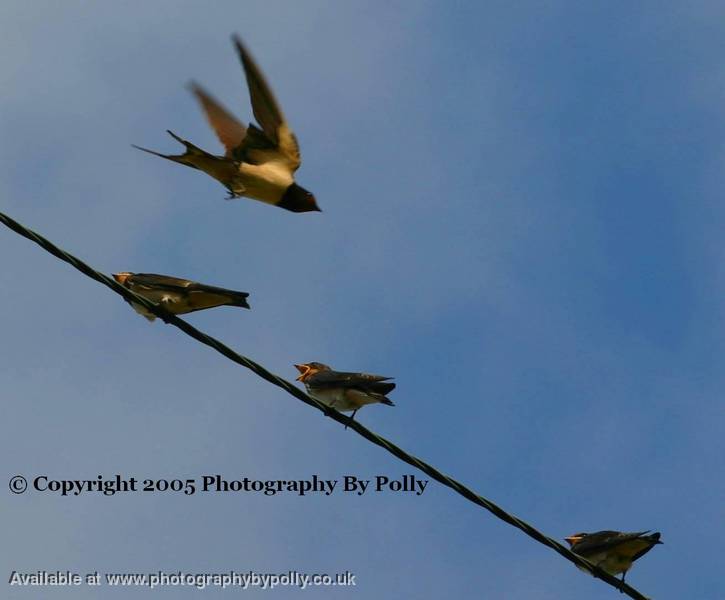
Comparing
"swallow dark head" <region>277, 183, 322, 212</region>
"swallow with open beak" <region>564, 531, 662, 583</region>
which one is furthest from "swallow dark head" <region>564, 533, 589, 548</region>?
"swallow dark head" <region>277, 183, 322, 212</region>

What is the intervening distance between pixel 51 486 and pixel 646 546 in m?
4.53

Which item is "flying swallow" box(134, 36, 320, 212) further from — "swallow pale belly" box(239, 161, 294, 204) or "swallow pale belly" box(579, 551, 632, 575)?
"swallow pale belly" box(579, 551, 632, 575)

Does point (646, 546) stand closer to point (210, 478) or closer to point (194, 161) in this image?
point (210, 478)

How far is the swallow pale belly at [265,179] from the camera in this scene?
9.16m

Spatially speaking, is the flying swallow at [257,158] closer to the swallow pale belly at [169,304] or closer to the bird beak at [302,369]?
the swallow pale belly at [169,304]

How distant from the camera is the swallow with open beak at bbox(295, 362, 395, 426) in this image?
30.2ft

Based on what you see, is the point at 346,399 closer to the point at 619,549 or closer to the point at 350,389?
the point at 350,389

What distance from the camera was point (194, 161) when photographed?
29.5 ft

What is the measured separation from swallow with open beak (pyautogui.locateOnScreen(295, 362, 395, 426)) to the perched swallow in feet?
3.41

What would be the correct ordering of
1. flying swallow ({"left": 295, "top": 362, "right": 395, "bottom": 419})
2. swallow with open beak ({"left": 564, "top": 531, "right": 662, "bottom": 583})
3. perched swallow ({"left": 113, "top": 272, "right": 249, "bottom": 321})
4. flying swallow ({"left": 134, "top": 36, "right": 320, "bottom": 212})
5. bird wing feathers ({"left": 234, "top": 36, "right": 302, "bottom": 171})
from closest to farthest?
bird wing feathers ({"left": 234, "top": 36, "right": 302, "bottom": 171})
perched swallow ({"left": 113, "top": 272, "right": 249, "bottom": 321})
flying swallow ({"left": 134, "top": 36, "right": 320, "bottom": 212})
flying swallow ({"left": 295, "top": 362, "right": 395, "bottom": 419})
swallow with open beak ({"left": 564, "top": 531, "right": 662, "bottom": 583})

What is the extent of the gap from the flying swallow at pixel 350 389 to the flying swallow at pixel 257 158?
116cm

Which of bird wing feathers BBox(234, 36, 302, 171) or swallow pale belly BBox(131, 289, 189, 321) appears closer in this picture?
bird wing feathers BBox(234, 36, 302, 171)

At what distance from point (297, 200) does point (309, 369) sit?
196 centimetres

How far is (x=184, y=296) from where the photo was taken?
28.9 feet
